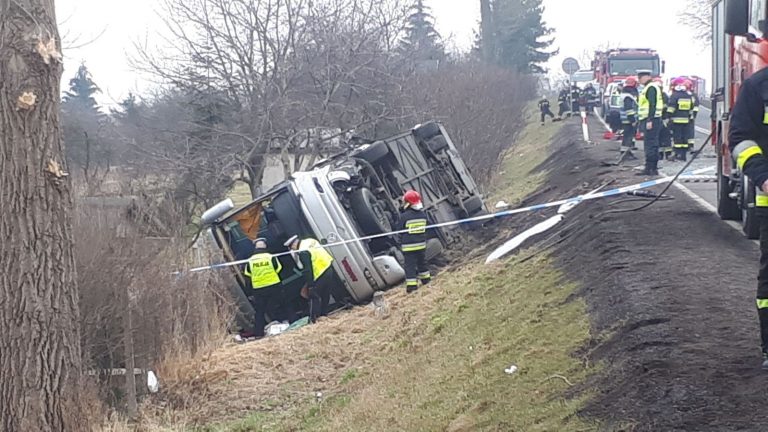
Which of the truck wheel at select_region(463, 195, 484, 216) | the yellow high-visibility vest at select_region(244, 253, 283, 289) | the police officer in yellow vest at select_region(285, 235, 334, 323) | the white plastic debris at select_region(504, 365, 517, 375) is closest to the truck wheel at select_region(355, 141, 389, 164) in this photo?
the truck wheel at select_region(463, 195, 484, 216)

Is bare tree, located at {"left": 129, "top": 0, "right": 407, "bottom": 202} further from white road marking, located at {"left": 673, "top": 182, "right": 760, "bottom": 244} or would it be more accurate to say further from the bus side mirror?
the bus side mirror

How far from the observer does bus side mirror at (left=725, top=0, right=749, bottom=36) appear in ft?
23.3

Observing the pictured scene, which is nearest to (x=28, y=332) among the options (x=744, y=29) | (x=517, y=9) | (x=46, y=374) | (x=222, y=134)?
(x=46, y=374)

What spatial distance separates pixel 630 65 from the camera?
3266 cm

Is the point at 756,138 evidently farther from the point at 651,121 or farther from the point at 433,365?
the point at 651,121

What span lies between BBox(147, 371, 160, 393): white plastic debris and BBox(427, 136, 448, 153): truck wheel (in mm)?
8025

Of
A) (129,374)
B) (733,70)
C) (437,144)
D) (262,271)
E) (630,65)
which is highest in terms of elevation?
(733,70)

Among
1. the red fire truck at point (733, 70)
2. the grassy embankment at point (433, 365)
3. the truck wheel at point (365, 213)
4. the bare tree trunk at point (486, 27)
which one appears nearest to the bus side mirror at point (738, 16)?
the red fire truck at point (733, 70)

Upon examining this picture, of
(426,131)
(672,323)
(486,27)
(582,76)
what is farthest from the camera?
(486,27)

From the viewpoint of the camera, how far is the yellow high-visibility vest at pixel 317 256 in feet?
41.5

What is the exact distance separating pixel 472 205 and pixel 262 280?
186 inches

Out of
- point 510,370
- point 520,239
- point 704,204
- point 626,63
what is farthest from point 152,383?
point 626,63

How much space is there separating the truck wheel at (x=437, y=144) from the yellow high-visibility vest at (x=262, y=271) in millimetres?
4208

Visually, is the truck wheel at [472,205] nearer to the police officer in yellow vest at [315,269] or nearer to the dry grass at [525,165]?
the dry grass at [525,165]
